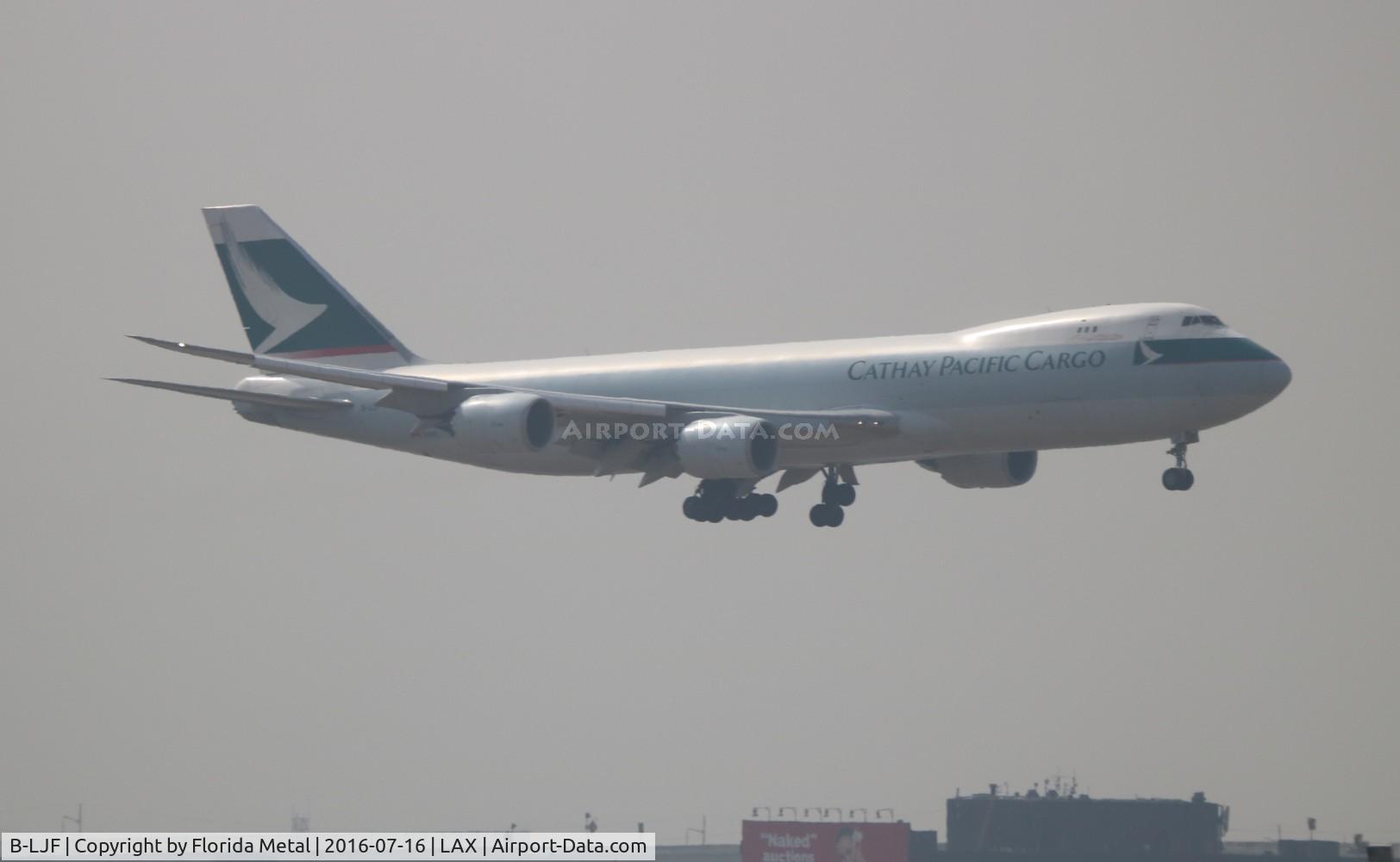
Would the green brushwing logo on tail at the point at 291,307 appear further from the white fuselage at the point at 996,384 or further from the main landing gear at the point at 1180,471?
the main landing gear at the point at 1180,471

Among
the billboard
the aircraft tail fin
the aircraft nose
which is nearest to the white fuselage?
the aircraft nose

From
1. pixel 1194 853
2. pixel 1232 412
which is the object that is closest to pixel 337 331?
pixel 1232 412

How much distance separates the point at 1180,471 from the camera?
6656 centimetres

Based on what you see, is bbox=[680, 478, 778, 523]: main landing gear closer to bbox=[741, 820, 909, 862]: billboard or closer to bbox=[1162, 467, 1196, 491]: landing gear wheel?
bbox=[1162, 467, 1196, 491]: landing gear wheel

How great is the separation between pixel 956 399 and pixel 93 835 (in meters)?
28.3

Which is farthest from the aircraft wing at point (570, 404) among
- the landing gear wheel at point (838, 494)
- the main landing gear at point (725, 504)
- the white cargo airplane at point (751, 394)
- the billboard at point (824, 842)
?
the billboard at point (824, 842)

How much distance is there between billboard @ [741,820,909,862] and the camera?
10056 cm

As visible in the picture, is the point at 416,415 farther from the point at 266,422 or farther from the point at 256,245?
the point at 256,245

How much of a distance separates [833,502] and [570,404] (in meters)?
10.7

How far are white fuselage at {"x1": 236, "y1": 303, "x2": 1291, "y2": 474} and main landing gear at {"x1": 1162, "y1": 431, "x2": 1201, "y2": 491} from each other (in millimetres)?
661

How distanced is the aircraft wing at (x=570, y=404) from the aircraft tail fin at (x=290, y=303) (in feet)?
23.6

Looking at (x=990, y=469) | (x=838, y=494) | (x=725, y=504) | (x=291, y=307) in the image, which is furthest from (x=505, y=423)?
(x=990, y=469)

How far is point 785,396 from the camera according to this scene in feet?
231

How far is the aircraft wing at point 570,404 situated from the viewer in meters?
67.8
